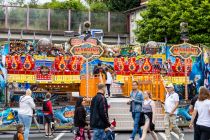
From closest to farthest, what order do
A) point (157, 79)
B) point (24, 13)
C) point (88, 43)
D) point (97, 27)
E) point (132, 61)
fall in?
1. point (88, 43)
2. point (157, 79)
3. point (132, 61)
4. point (24, 13)
5. point (97, 27)

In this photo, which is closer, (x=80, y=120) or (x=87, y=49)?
(x=80, y=120)

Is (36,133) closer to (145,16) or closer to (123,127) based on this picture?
(123,127)

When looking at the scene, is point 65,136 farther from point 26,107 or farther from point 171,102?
point 171,102

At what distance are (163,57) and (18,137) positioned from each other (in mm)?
16631

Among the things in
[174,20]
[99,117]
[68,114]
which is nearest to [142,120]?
[99,117]

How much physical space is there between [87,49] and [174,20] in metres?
20.3

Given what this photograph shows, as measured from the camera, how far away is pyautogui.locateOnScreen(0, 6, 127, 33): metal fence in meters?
52.1

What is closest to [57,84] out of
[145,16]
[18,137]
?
[18,137]

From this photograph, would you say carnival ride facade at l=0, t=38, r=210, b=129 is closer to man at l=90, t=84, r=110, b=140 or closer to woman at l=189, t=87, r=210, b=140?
man at l=90, t=84, r=110, b=140

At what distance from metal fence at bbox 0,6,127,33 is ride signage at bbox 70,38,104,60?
30.7 meters

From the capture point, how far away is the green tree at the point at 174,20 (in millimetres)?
39438

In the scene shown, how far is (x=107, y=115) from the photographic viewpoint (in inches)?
442

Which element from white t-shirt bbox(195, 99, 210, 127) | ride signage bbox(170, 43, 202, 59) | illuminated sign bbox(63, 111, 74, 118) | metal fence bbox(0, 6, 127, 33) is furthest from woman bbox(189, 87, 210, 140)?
metal fence bbox(0, 6, 127, 33)

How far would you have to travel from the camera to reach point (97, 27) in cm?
5628
